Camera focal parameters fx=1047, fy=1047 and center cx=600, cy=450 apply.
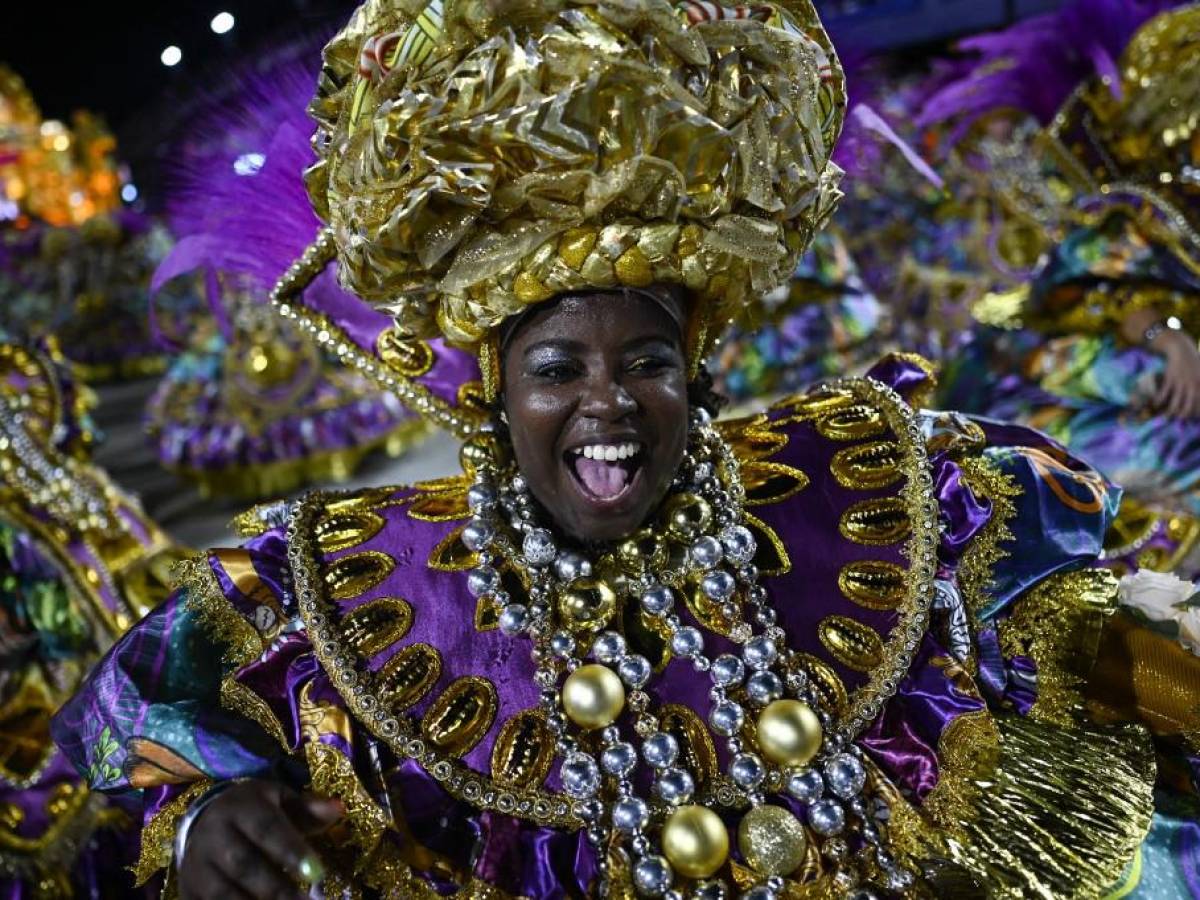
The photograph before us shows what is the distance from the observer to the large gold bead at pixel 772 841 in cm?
114

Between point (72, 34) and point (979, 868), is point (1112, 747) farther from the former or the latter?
point (72, 34)

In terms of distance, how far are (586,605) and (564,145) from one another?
21.7 inches

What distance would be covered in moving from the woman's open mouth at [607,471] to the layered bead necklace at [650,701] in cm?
11

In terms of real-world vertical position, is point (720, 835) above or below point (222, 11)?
below

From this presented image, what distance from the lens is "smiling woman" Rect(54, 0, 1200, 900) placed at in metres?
1.14

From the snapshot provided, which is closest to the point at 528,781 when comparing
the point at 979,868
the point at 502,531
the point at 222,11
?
the point at 502,531

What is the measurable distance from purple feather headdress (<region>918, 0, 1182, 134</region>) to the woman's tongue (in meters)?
2.39

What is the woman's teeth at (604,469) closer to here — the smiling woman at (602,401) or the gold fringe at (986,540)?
the smiling woman at (602,401)

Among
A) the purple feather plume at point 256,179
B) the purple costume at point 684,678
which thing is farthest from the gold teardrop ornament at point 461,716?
the purple feather plume at point 256,179

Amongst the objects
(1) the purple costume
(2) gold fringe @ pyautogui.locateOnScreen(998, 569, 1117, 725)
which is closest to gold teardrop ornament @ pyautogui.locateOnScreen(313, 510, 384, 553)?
(1) the purple costume

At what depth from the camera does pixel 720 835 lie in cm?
115

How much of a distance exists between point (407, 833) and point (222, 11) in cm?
130

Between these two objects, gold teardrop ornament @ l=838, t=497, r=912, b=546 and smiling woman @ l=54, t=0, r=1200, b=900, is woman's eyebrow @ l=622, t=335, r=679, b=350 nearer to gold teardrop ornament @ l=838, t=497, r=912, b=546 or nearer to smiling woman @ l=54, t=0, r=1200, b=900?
smiling woman @ l=54, t=0, r=1200, b=900

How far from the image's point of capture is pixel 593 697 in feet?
4.00
